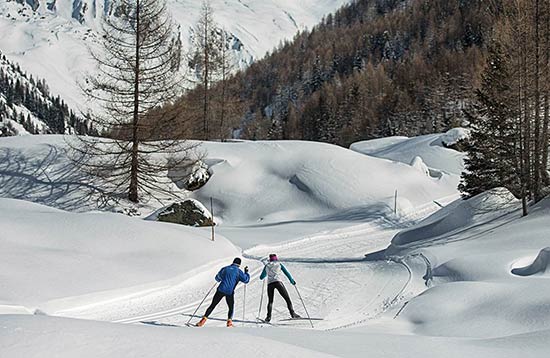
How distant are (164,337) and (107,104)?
20.1m

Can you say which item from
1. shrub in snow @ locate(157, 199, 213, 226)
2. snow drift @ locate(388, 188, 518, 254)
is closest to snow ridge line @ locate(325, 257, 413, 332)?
snow drift @ locate(388, 188, 518, 254)

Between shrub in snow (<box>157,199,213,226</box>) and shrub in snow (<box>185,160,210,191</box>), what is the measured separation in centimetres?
524

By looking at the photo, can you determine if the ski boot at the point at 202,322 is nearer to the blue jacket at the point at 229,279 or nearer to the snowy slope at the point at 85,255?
the blue jacket at the point at 229,279

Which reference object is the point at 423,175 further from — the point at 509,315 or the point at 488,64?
the point at 509,315

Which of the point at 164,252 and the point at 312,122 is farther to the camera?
the point at 312,122

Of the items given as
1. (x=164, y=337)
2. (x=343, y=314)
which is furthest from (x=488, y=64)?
(x=164, y=337)

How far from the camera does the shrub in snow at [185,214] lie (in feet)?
67.1

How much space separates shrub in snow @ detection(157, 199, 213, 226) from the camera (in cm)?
2045

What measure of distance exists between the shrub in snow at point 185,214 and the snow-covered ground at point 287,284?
3.41 ft

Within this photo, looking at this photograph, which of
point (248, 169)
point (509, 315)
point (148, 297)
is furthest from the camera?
point (248, 169)

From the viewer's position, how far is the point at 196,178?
87.7 feet

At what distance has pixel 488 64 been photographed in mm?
20453

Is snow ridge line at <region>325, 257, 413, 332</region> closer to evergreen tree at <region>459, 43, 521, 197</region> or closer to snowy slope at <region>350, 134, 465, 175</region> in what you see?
evergreen tree at <region>459, 43, 521, 197</region>

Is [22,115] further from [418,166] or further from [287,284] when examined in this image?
[287,284]
